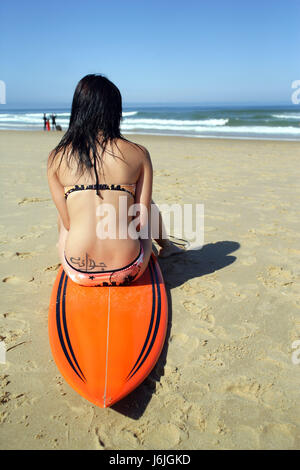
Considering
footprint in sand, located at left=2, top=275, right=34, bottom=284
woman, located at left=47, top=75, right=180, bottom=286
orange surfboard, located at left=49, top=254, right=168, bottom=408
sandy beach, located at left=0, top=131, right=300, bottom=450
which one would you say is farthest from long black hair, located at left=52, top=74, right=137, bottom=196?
footprint in sand, located at left=2, top=275, right=34, bottom=284

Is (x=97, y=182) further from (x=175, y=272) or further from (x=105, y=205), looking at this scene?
(x=175, y=272)

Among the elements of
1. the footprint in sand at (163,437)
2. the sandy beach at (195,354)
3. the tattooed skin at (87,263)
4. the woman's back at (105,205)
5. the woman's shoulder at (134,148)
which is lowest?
the footprint in sand at (163,437)

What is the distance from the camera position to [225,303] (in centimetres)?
276

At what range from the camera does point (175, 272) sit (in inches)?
129

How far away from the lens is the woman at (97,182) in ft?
7.24

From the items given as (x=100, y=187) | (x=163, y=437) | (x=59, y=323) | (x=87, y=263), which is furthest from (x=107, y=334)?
(x=100, y=187)

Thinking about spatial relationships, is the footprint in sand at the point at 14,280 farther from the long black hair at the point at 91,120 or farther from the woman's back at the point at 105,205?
the long black hair at the point at 91,120

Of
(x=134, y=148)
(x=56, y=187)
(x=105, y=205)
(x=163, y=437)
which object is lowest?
(x=163, y=437)

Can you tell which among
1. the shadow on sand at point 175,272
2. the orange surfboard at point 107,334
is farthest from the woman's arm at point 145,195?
the shadow on sand at point 175,272

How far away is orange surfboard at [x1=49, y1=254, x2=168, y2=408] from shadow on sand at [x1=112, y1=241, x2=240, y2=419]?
8 centimetres

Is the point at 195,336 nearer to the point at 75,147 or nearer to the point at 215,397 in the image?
the point at 215,397

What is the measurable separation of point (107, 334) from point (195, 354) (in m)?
0.56

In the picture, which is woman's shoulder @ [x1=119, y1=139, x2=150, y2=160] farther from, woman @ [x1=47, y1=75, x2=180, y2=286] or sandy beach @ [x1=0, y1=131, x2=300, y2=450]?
sandy beach @ [x1=0, y1=131, x2=300, y2=450]
